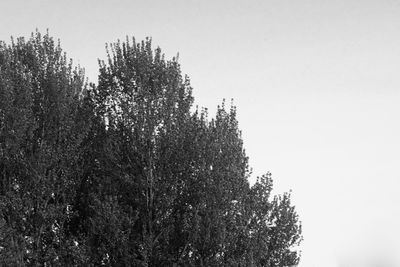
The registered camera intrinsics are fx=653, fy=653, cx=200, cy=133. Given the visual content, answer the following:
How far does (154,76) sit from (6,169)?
7006 millimetres

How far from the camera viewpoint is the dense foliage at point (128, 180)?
23.9m

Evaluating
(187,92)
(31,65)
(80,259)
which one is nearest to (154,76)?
(187,92)

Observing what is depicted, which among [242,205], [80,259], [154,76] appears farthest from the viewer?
[154,76]

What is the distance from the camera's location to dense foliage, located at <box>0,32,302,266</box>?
2389cm

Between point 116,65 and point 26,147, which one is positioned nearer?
point 26,147

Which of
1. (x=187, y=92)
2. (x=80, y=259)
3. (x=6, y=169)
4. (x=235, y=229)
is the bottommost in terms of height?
(x=80, y=259)

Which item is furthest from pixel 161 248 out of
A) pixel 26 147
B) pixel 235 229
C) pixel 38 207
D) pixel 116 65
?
pixel 116 65

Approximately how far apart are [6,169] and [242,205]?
9.10 m

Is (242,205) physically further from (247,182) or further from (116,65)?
(116,65)

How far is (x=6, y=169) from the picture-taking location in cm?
2481

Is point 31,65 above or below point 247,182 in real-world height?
above

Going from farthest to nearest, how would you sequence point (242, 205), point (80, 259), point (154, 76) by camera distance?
1. point (154, 76)
2. point (242, 205)
3. point (80, 259)

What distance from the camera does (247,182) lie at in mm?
25828

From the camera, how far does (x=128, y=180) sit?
24.6 metres
